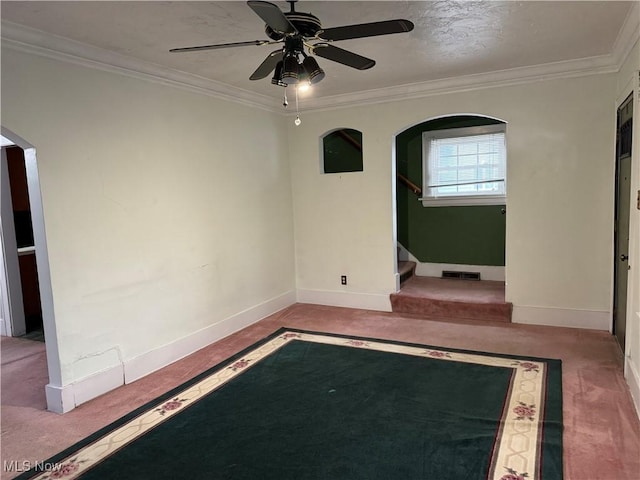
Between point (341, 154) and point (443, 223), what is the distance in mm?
1667

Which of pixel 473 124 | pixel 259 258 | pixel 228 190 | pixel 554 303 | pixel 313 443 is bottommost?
pixel 313 443

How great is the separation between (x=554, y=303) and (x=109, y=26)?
440 centimetres

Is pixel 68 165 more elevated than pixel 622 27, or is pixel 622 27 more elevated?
pixel 622 27

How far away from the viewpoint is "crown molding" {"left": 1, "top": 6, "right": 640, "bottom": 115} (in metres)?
2.71

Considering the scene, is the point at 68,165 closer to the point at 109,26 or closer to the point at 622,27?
the point at 109,26

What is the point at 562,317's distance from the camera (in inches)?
167

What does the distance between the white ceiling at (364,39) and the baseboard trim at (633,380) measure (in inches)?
88.7

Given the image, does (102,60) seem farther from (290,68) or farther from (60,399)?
(60,399)

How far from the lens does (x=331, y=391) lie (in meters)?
3.07

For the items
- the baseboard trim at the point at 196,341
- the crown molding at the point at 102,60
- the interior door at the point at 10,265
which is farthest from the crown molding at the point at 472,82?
the interior door at the point at 10,265

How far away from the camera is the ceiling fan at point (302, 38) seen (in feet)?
6.82

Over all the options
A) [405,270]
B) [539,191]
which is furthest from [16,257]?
[539,191]

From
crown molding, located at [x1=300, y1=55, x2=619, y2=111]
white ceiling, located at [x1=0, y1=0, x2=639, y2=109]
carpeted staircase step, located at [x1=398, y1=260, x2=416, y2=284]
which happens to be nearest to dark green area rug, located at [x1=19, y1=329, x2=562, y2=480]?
carpeted staircase step, located at [x1=398, y1=260, x2=416, y2=284]

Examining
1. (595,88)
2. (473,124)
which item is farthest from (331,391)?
(473,124)
